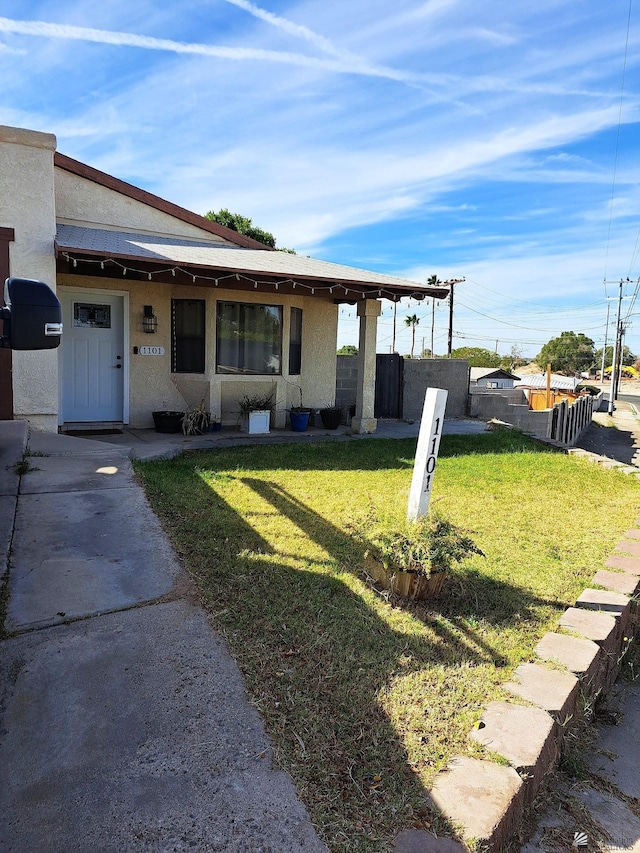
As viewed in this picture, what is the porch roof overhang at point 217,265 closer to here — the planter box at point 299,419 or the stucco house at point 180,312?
the stucco house at point 180,312

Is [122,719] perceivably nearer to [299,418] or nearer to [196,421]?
[196,421]

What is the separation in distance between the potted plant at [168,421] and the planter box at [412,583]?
6.24m

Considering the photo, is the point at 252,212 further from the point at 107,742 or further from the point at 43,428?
the point at 107,742

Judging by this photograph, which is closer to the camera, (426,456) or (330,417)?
(426,456)

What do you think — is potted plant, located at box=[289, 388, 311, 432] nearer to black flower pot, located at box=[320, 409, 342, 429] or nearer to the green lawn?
black flower pot, located at box=[320, 409, 342, 429]

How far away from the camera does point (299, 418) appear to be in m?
10.2

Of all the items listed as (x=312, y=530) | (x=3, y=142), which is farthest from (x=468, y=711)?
(x=3, y=142)

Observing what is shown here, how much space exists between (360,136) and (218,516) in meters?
9.93

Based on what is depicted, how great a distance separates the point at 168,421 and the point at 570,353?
92.7 m

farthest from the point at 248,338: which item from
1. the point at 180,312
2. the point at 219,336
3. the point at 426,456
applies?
the point at 426,456

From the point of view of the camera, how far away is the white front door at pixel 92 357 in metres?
9.15

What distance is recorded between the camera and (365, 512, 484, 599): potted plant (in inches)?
140

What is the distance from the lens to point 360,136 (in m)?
11.8

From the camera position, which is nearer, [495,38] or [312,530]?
[312,530]
